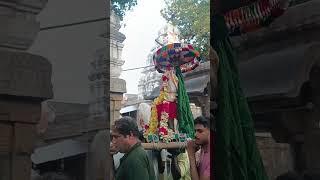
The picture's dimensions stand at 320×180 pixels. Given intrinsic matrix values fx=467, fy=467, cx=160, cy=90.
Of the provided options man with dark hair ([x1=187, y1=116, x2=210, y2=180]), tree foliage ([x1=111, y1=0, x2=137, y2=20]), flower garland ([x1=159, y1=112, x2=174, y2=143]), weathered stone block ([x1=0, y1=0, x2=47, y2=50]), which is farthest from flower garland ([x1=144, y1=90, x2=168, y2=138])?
weathered stone block ([x1=0, y1=0, x2=47, y2=50])

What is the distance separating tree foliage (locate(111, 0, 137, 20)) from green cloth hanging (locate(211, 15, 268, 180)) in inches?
17.3

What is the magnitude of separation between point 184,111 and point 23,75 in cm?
48

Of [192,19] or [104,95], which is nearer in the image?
[104,95]

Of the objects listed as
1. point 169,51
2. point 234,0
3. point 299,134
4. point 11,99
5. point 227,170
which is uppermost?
point 234,0

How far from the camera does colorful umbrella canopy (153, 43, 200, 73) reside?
1.35 m

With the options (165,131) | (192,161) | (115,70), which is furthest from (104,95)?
(192,161)

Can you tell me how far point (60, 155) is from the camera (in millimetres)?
1196

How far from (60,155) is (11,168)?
5.4 inches

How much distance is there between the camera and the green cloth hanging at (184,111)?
1.36 m

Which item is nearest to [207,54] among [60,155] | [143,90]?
[143,90]

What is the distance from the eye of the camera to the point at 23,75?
1134 mm

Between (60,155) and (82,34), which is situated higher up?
(82,34)

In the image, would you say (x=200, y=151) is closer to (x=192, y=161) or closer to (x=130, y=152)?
Result: (x=192, y=161)

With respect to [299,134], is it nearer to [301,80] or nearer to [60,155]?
[301,80]
